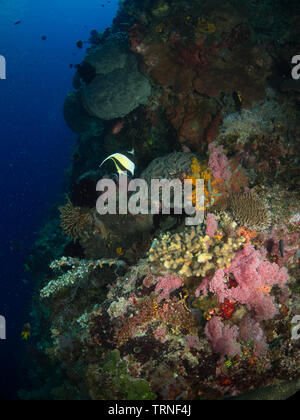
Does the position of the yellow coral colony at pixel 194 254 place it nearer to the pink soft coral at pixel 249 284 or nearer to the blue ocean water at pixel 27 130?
the pink soft coral at pixel 249 284

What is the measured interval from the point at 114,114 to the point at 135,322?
267 inches

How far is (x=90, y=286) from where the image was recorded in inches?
189

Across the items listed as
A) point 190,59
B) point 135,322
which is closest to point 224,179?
point 135,322

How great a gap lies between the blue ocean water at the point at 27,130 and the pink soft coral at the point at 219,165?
12.2 metres

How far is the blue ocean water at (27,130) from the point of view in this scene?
20578 millimetres

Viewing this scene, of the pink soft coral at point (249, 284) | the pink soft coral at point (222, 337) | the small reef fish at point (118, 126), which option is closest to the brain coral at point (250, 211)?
the pink soft coral at point (249, 284)

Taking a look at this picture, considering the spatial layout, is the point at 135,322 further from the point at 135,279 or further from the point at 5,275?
the point at 5,275

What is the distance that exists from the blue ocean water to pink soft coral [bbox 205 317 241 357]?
12.4 meters

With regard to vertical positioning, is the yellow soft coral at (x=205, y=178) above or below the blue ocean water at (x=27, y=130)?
below

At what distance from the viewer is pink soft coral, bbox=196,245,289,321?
330 cm

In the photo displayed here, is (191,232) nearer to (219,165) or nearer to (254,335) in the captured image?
(254,335)

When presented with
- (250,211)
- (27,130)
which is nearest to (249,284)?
(250,211)

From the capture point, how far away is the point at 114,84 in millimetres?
8000

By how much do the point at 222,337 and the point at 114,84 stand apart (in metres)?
7.92
